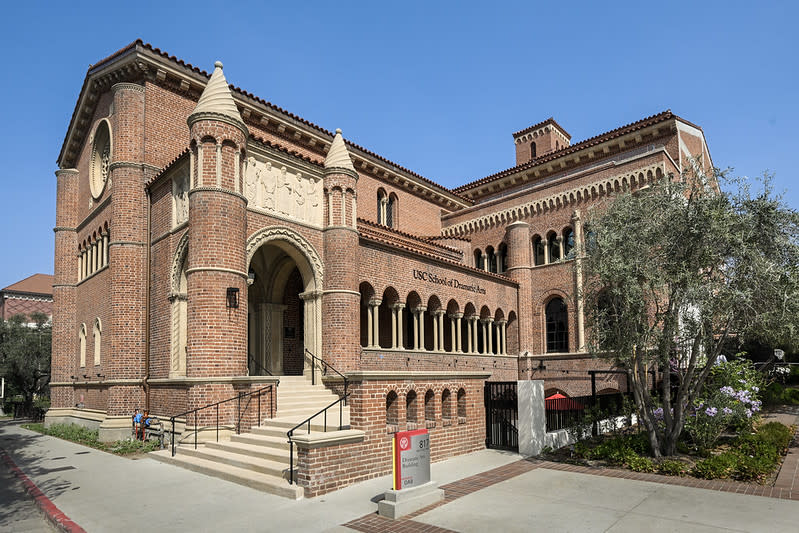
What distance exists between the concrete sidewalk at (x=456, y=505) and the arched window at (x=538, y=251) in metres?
16.5

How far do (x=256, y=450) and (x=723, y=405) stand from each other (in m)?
10.2

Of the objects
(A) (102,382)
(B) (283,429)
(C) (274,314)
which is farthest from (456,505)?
(A) (102,382)

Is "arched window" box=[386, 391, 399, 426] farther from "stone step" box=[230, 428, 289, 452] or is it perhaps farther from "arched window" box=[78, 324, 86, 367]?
"arched window" box=[78, 324, 86, 367]

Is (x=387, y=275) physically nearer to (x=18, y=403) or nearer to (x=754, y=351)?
(x=754, y=351)

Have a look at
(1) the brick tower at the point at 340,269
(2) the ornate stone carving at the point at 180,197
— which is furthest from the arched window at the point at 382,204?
(2) the ornate stone carving at the point at 180,197

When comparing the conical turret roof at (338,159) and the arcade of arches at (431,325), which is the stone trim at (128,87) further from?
the arcade of arches at (431,325)

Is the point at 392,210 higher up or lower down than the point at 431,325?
higher up

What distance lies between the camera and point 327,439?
9086mm

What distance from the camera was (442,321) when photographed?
2192 centimetres

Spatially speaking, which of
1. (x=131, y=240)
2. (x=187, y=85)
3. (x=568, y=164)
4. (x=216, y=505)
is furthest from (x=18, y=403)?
(x=568, y=164)

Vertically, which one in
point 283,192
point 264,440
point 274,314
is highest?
point 283,192

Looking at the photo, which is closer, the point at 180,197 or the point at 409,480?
the point at 409,480

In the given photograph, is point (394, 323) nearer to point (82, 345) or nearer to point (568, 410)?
point (568, 410)

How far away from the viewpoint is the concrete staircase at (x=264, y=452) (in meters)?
9.63
